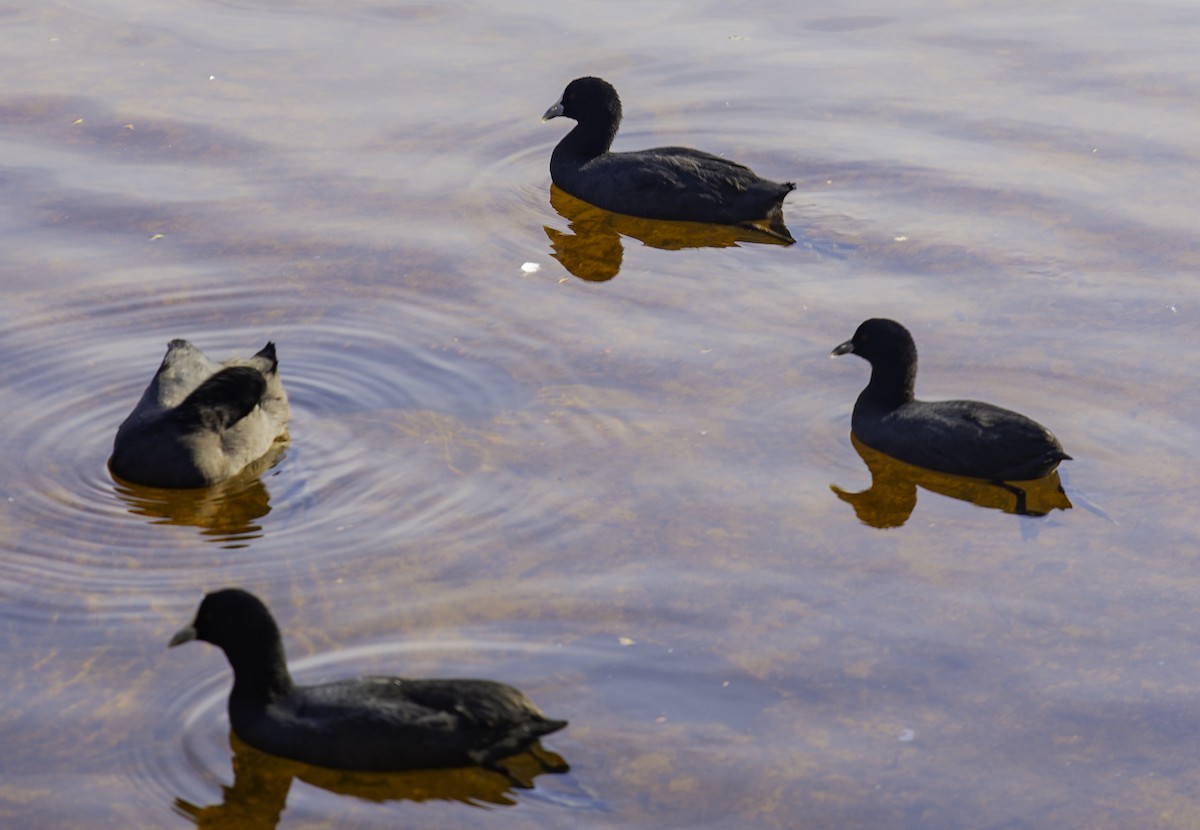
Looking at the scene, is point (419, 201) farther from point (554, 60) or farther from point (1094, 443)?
point (1094, 443)

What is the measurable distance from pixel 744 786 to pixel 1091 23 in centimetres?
1279

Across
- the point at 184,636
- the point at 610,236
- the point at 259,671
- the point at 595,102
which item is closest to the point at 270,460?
the point at 184,636

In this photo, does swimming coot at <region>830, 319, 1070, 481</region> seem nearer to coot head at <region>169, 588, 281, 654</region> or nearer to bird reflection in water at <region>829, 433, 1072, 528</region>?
bird reflection in water at <region>829, 433, 1072, 528</region>

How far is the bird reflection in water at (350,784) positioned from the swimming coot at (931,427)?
141 inches

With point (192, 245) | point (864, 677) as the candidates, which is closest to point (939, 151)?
point (192, 245)

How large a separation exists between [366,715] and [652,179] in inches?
284

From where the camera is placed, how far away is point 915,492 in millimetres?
10070

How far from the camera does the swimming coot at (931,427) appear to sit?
9727 millimetres

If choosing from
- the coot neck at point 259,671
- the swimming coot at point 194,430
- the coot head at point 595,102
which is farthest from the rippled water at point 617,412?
the coot head at point 595,102

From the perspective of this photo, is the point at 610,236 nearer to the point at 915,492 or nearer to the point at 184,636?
the point at 915,492

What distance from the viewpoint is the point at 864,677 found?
318 inches

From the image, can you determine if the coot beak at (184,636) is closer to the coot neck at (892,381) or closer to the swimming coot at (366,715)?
the swimming coot at (366,715)

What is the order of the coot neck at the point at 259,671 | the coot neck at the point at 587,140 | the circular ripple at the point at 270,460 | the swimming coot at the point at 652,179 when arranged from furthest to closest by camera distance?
1. the coot neck at the point at 587,140
2. the swimming coot at the point at 652,179
3. the circular ripple at the point at 270,460
4. the coot neck at the point at 259,671

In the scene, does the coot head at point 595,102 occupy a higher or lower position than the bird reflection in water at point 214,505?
higher
